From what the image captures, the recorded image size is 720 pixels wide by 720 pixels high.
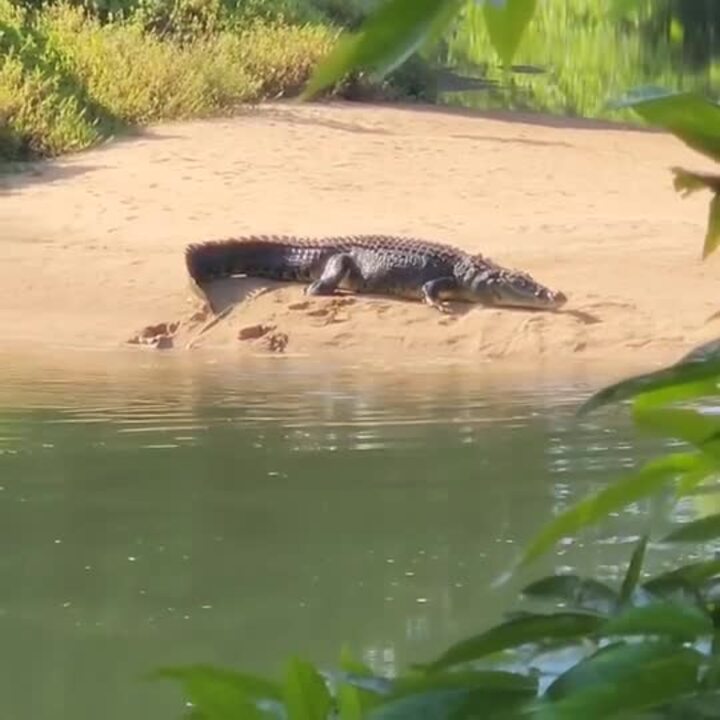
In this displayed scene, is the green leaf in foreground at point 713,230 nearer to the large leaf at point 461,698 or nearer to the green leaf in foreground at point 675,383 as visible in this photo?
the green leaf in foreground at point 675,383

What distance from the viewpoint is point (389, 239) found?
461 inches

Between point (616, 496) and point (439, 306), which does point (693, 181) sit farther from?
point (439, 306)

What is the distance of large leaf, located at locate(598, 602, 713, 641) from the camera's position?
88 cm

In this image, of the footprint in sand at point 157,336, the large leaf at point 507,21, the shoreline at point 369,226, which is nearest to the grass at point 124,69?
the shoreline at point 369,226

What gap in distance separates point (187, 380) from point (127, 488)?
119 inches

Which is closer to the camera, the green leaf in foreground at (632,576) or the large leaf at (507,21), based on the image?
the large leaf at (507,21)

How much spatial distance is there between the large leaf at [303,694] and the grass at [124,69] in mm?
14418

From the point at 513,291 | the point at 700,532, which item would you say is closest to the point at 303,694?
the point at 700,532

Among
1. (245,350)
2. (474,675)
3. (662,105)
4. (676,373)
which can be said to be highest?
(662,105)

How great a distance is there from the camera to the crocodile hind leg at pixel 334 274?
11.5m

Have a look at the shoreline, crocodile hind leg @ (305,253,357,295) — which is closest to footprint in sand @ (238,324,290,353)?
the shoreline

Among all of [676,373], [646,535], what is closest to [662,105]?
[676,373]

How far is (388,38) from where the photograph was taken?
33.7 inches

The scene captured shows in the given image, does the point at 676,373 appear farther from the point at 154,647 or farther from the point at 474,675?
the point at 154,647
